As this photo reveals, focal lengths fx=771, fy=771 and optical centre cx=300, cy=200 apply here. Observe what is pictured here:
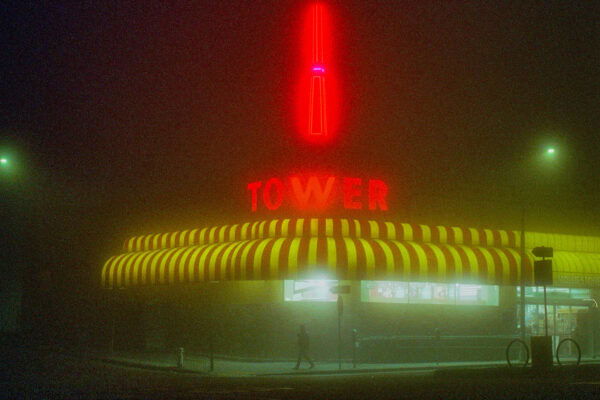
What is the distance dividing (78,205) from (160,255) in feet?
54.8

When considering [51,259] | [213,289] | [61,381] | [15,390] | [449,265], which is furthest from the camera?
[51,259]

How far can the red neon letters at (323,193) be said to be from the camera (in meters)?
33.1

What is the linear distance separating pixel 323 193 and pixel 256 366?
306 inches

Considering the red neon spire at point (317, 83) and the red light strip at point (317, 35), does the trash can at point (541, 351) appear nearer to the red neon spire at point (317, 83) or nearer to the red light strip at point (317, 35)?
the red neon spire at point (317, 83)

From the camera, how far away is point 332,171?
3466cm

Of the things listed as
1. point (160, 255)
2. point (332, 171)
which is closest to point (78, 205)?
point (160, 255)

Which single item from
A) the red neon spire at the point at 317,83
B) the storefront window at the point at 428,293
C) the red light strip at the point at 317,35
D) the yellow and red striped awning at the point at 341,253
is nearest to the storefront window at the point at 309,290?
the storefront window at the point at 428,293

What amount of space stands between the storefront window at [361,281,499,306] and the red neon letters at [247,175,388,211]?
3.89m

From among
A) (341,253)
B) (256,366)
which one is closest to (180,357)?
(256,366)

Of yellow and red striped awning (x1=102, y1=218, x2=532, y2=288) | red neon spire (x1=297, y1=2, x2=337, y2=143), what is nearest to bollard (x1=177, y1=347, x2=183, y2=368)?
yellow and red striped awning (x1=102, y1=218, x2=532, y2=288)

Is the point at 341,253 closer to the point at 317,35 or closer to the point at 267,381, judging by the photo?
the point at 267,381

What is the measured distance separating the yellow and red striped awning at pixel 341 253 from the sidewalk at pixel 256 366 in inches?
144

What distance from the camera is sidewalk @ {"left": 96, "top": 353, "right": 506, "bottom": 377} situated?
→ 29.4 meters

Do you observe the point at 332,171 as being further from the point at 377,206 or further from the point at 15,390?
the point at 15,390
